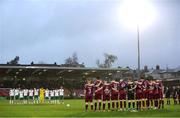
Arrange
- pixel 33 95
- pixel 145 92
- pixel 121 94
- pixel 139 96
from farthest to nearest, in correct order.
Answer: pixel 33 95 → pixel 145 92 → pixel 139 96 → pixel 121 94

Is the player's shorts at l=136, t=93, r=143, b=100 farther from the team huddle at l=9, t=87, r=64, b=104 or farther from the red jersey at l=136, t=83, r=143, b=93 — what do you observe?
the team huddle at l=9, t=87, r=64, b=104

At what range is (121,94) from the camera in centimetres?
2222

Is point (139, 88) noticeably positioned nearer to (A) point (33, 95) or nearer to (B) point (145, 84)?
(B) point (145, 84)

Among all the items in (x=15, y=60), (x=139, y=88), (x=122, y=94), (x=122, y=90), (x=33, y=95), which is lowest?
(x=33, y=95)

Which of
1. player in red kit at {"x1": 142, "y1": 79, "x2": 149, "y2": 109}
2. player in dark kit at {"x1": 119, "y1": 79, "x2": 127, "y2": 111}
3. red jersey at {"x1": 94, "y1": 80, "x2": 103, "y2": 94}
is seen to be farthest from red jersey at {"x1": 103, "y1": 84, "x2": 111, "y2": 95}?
player in red kit at {"x1": 142, "y1": 79, "x2": 149, "y2": 109}

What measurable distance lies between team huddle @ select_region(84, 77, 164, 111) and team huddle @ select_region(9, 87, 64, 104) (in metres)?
17.4

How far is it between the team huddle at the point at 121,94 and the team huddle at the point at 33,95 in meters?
17.4

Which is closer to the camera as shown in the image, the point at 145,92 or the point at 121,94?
the point at 121,94

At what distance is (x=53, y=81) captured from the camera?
228 feet

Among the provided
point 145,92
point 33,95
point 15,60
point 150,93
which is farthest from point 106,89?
point 15,60

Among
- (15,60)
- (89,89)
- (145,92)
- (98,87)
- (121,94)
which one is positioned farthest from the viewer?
(15,60)

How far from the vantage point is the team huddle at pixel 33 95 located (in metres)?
40.5

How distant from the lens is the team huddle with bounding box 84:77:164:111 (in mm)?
22078

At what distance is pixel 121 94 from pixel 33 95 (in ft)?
67.1
